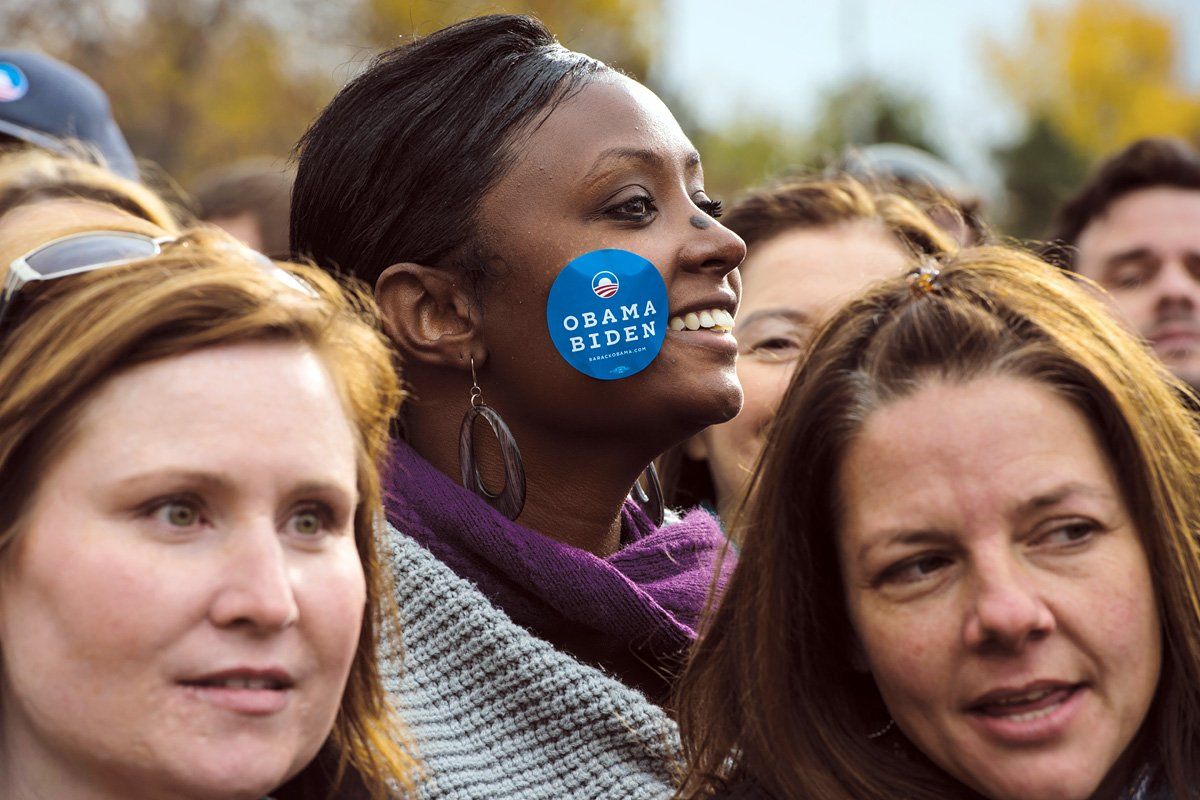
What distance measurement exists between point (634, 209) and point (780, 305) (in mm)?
793

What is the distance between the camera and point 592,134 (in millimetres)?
3008

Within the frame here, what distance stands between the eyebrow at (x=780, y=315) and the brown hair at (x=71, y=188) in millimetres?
1305

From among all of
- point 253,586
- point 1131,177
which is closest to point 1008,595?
point 253,586

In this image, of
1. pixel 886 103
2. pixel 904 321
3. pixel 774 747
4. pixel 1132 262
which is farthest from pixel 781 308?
pixel 886 103

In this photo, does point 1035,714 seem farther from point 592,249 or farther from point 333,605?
point 592,249

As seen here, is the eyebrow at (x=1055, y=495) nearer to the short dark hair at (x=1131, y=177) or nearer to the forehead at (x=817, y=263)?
the forehead at (x=817, y=263)

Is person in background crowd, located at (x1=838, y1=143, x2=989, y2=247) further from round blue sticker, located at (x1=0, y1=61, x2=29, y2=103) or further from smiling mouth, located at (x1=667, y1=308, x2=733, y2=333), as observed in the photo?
round blue sticker, located at (x1=0, y1=61, x2=29, y2=103)

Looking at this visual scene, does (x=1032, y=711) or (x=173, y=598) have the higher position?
(x=1032, y=711)

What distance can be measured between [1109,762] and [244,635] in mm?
1217

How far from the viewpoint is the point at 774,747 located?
7.97 ft

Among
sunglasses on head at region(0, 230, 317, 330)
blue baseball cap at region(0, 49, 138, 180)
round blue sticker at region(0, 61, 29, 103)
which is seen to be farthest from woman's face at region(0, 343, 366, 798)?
round blue sticker at region(0, 61, 29, 103)

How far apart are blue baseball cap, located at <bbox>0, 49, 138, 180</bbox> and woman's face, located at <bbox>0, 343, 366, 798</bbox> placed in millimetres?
2635

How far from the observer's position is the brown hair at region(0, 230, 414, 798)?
6.07 feet

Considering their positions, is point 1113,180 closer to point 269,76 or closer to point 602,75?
point 602,75
